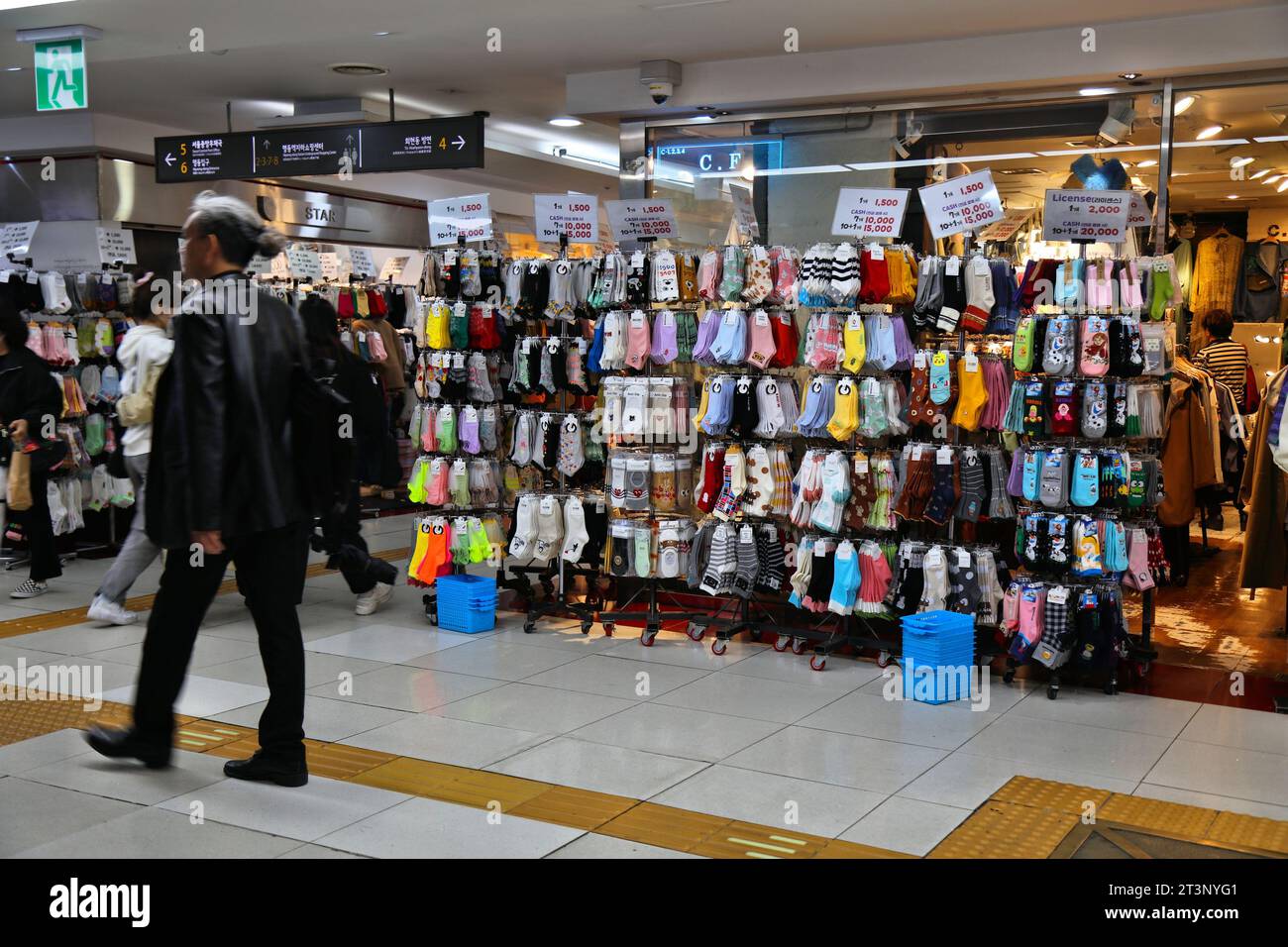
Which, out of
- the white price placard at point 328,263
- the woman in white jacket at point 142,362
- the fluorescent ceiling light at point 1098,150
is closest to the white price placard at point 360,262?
the white price placard at point 328,263

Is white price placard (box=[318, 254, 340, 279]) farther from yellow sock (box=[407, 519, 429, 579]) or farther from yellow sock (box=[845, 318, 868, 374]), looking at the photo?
yellow sock (box=[845, 318, 868, 374])

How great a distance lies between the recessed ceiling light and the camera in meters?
8.30

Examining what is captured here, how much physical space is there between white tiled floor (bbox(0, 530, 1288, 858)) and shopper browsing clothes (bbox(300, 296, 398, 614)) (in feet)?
1.52

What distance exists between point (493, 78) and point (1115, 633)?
5820mm

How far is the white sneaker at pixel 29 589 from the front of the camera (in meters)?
7.54

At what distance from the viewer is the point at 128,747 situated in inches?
160

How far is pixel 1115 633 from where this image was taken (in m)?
5.59

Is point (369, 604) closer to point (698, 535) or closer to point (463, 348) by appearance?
point (463, 348)

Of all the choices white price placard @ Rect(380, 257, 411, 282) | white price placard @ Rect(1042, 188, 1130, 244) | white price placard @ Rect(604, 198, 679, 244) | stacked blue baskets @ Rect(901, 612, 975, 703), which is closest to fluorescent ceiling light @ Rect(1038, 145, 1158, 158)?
white price placard @ Rect(1042, 188, 1130, 244)

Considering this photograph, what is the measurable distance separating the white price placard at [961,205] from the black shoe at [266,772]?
12.7 feet

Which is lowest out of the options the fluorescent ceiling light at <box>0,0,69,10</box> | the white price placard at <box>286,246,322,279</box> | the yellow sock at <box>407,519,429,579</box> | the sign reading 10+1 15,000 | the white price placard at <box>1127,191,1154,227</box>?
the yellow sock at <box>407,519,429,579</box>

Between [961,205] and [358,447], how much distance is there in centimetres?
373

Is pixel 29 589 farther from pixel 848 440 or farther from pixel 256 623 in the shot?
pixel 848 440

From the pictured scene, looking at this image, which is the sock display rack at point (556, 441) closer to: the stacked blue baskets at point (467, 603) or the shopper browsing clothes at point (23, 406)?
the stacked blue baskets at point (467, 603)
